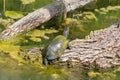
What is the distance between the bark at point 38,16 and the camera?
5844 millimetres

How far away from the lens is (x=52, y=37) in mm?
6258

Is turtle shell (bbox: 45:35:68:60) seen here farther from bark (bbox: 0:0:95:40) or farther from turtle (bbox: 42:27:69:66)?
bark (bbox: 0:0:95:40)

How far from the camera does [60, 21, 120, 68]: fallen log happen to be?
5.08m

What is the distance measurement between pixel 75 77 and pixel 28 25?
5.90ft

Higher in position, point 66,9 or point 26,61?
point 66,9

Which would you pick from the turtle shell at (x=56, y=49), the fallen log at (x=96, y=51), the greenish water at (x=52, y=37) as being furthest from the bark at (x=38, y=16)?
the fallen log at (x=96, y=51)

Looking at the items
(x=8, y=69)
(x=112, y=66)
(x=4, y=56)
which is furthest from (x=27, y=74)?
(x=112, y=66)

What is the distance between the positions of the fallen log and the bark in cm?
108

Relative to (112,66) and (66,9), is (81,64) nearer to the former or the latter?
(112,66)

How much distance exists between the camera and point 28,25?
242 inches

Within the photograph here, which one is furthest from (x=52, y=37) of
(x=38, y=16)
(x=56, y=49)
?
(x=56, y=49)

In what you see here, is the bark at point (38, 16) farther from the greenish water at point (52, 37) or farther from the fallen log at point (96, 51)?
the fallen log at point (96, 51)

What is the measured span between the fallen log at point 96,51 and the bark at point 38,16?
108 cm

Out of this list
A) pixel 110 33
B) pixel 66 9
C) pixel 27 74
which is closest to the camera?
pixel 27 74
